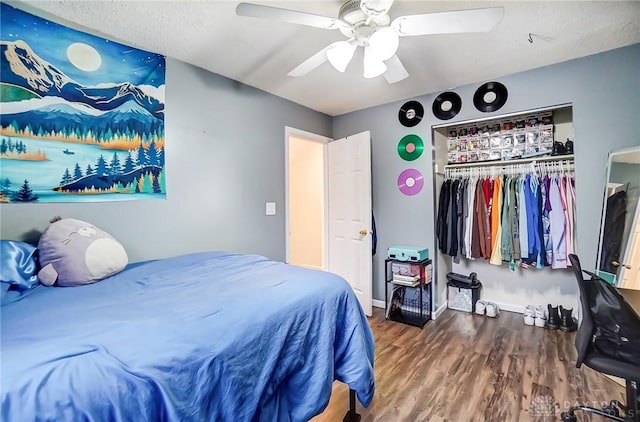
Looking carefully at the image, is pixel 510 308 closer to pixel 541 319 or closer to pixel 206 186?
pixel 541 319

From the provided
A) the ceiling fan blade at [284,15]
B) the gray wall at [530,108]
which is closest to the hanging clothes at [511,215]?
the gray wall at [530,108]

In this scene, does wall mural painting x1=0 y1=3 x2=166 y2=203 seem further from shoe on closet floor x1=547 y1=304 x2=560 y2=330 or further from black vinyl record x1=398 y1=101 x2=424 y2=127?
shoe on closet floor x1=547 y1=304 x2=560 y2=330

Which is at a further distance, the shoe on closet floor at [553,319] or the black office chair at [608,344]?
the shoe on closet floor at [553,319]

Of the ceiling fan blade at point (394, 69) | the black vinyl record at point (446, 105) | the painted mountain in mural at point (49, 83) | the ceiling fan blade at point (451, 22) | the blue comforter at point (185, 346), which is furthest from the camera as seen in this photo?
the black vinyl record at point (446, 105)

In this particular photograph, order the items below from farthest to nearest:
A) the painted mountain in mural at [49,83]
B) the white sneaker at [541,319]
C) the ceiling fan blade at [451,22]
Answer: the white sneaker at [541,319]
the painted mountain in mural at [49,83]
the ceiling fan blade at [451,22]

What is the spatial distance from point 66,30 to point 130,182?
3.17 ft

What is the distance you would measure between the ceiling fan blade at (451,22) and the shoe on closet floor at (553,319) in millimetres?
2794

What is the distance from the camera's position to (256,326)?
110 cm

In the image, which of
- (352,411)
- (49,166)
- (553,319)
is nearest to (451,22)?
(352,411)

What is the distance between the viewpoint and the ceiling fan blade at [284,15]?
1.31m

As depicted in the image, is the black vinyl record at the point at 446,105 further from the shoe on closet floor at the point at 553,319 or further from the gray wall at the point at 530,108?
the shoe on closet floor at the point at 553,319

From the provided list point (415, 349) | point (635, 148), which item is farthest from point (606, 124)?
point (415, 349)

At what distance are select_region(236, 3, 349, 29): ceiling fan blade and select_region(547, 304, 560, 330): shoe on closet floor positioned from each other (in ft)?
10.6

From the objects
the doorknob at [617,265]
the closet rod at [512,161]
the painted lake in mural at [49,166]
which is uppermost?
the closet rod at [512,161]
